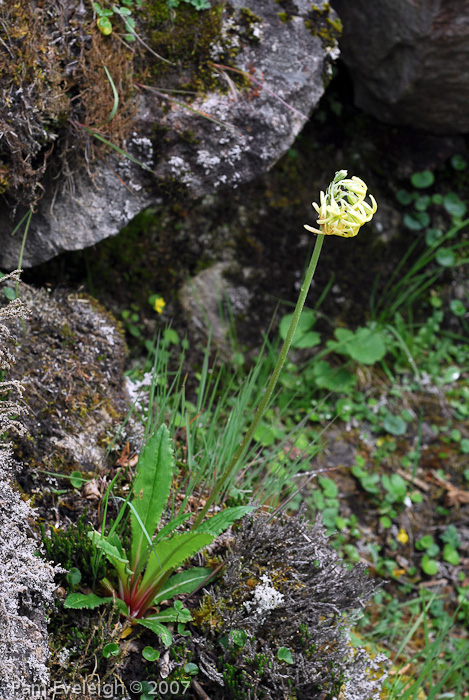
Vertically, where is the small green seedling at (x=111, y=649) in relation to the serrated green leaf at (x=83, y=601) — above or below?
below

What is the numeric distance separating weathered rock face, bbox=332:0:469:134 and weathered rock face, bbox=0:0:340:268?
44 centimetres

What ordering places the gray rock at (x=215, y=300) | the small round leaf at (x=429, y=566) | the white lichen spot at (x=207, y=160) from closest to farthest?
the white lichen spot at (x=207, y=160) < the small round leaf at (x=429, y=566) < the gray rock at (x=215, y=300)

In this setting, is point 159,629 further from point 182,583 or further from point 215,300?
point 215,300

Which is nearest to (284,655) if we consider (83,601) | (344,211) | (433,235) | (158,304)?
(83,601)

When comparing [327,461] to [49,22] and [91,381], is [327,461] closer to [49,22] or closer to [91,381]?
[91,381]

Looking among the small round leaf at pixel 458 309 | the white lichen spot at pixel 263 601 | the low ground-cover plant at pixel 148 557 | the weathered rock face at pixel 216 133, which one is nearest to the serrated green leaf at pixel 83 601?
the low ground-cover plant at pixel 148 557

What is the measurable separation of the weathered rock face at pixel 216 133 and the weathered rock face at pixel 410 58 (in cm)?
44

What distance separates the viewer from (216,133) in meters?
2.28

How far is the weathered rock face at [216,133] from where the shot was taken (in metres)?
2.14

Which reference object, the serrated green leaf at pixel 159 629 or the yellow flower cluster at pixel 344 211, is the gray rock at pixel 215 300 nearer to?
the serrated green leaf at pixel 159 629

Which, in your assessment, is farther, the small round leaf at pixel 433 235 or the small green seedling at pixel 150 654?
the small round leaf at pixel 433 235

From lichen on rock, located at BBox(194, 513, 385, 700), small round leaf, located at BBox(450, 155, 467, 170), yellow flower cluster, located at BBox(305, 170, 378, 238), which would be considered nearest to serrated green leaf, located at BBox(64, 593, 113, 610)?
lichen on rock, located at BBox(194, 513, 385, 700)

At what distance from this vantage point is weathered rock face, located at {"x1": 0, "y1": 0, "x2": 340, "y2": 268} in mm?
2143

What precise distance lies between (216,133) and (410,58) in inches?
46.0
